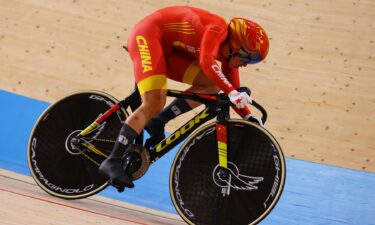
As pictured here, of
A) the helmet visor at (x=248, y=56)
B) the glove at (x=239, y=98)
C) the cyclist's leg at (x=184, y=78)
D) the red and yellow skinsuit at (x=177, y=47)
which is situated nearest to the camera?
the glove at (x=239, y=98)

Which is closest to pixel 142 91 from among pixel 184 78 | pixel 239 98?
pixel 184 78

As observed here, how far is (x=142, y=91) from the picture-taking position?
3.93 m

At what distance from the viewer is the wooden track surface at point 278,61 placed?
6.08 m

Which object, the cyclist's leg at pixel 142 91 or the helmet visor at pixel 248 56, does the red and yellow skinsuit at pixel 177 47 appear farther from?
the helmet visor at pixel 248 56

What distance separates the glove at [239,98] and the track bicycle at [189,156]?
130 millimetres

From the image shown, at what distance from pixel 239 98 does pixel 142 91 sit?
0.57 m

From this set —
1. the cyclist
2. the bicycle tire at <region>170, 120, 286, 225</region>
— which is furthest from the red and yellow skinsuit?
the bicycle tire at <region>170, 120, 286, 225</region>

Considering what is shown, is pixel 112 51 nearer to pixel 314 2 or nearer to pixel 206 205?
pixel 314 2

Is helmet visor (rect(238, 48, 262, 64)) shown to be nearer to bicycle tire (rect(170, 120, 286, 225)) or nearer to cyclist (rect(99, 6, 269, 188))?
cyclist (rect(99, 6, 269, 188))

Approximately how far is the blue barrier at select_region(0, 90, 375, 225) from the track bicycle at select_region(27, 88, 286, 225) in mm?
949

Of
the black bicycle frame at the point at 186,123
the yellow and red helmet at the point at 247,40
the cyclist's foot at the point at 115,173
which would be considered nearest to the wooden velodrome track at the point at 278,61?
the black bicycle frame at the point at 186,123

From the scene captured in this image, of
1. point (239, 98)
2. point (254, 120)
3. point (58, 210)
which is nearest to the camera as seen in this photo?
point (239, 98)

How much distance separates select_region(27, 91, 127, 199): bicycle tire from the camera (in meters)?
4.34

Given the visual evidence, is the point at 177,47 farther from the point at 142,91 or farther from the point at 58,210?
the point at 58,210
